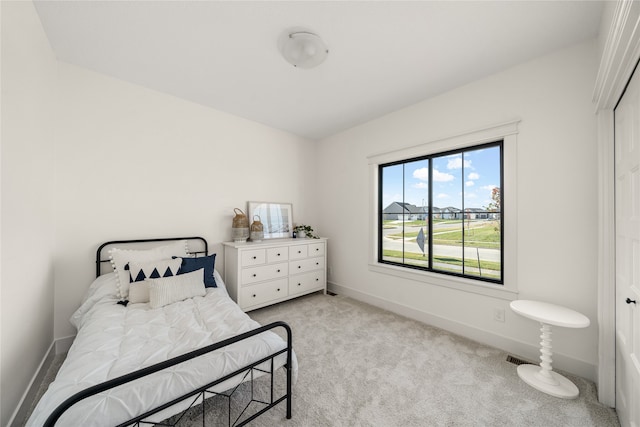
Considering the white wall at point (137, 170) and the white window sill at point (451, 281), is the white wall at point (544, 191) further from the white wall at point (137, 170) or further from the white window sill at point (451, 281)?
the white wall at point (137, 170)

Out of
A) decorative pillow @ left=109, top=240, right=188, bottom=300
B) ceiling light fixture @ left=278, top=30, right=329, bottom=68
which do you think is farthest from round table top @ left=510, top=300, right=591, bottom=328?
decorative pillow @ left=109, top=240, right=188, bottom=300

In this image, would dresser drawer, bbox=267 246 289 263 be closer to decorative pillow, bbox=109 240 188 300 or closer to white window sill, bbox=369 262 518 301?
decorative pillow, bbox=109 240 188 300

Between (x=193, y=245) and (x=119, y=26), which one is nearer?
(x=119, y=26)

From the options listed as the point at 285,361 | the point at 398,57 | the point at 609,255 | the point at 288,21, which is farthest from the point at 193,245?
the point at 609,255

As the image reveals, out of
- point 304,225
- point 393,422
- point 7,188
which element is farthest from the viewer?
point 304,225

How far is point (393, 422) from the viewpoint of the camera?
1488 mm

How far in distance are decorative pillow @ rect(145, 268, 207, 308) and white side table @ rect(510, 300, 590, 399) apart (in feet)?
8.85

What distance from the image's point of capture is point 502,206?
92.2 inches

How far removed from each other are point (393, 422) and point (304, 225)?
2.99m

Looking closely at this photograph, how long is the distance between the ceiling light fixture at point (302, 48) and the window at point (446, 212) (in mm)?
1744

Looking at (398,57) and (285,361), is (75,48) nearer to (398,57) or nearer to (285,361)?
(398,57)

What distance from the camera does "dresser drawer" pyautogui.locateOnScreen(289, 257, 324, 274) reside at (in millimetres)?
3461

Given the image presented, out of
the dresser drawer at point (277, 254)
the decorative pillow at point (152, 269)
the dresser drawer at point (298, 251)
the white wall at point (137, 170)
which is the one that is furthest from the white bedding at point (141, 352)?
the dresser drawer at point (298, 251)

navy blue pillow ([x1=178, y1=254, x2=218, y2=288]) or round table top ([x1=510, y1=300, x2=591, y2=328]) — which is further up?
navy blue pillow ([x1=178, y1=254, x2=218, y2=288])
